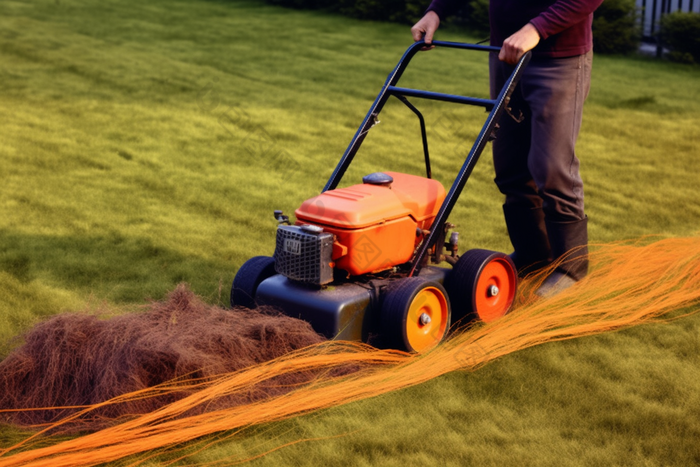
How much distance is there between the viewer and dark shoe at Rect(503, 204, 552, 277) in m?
3.78

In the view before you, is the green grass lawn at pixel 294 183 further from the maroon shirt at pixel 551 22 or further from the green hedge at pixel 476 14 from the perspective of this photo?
the maroon shirt at pixel 551 22

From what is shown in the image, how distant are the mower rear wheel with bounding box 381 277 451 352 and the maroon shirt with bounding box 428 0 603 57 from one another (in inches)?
41.7

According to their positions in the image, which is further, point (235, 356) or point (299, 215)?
point (299, 215)

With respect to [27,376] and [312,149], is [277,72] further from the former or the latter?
[27,376]

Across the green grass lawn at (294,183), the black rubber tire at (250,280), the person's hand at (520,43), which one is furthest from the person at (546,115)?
the black rubber tire at (250,280)

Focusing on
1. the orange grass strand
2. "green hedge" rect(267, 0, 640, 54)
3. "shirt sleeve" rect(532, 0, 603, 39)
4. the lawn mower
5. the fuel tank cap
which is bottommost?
the orange grass strand

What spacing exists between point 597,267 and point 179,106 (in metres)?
4.33

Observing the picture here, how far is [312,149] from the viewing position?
614 cm

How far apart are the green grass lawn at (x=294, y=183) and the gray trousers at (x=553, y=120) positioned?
0.62 m

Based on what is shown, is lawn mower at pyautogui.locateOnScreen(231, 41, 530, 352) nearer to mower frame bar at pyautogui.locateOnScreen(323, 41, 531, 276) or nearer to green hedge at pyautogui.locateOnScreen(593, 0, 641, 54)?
mower frame bar at pyautogui.locateOnScreen(323, 41, 531, 276)

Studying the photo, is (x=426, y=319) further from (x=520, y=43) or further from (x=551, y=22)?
(x=551, y=22)

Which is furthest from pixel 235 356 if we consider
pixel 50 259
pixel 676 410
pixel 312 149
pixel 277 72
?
pixel 277 72

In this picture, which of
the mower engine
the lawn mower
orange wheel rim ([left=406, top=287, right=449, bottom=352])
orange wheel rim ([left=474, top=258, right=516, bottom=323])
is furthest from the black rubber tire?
orange wheel rim ([left=474, top=258, right=516, bottom=323])

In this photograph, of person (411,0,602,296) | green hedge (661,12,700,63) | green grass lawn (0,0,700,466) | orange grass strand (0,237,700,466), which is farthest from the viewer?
green hedge (661,12,700,63)
